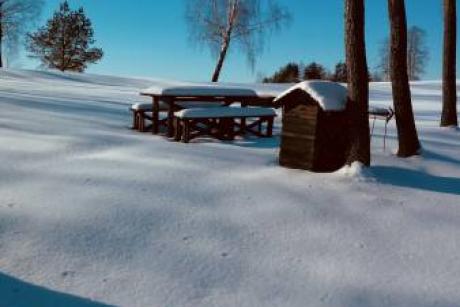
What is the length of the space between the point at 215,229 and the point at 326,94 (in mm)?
3182

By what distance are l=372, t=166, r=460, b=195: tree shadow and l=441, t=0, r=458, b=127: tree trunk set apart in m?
5.79

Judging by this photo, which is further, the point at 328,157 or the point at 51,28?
the point at 51,28

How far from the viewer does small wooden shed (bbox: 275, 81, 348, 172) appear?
25.6 feet

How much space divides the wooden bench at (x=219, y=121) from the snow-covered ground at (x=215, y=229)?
1.27m

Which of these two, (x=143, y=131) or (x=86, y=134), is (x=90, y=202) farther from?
(x=143, y=131)

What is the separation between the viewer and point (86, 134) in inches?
383

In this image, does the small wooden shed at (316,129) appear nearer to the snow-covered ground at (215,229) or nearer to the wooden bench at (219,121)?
the snow-covered ground at (215,229)

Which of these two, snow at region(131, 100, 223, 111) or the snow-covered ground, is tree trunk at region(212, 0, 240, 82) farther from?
the snow-covered ground

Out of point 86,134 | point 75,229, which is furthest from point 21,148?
point 75,229

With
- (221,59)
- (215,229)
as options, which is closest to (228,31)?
(221,59)

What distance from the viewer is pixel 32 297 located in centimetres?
423

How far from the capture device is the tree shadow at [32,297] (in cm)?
416

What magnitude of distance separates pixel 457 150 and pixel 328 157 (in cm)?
346

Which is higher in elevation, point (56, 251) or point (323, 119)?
point (323, 119)
